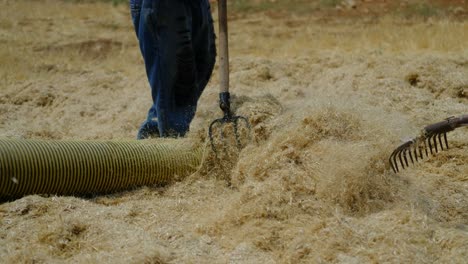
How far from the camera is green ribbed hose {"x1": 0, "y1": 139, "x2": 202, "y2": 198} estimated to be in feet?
10.7

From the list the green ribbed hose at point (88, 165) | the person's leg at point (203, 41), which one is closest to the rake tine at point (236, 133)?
the green ribbed hose at point (88, 165)

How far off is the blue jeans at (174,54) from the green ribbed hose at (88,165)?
1.84 feet

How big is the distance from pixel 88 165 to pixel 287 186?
110 cm

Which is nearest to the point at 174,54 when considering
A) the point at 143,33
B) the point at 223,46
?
the point at 143,33

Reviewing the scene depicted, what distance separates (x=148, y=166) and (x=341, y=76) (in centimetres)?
340

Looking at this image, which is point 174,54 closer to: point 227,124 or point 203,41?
point 203,41

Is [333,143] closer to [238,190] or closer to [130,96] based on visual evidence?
[238,190]

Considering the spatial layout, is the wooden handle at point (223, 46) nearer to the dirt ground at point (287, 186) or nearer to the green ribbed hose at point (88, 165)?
the dirt ground at point (287, 186)

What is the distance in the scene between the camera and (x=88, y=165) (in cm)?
342

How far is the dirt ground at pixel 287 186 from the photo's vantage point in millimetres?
2672

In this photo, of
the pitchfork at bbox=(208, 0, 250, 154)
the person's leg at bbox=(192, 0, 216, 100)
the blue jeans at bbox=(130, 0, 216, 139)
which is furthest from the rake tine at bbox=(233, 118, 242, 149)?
the person's leg at bbox=(192, 0, 216, 100)

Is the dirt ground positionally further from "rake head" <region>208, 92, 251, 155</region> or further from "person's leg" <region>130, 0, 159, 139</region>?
"person's leg" <region>130, 0, 159, 139</region>

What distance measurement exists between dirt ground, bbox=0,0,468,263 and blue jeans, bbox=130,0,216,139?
9.1 inches

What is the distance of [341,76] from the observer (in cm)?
652
